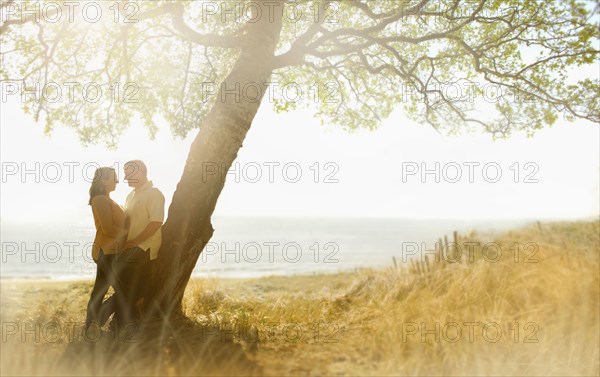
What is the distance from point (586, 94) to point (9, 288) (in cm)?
1154

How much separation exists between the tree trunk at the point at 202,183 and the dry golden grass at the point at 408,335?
613mm

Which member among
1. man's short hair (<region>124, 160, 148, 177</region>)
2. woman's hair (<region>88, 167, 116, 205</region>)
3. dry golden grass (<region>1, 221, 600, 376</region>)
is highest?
man's short hair (<region>124, 160, 148, 177</region>)

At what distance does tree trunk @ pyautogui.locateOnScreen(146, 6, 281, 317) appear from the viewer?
24.2 ft

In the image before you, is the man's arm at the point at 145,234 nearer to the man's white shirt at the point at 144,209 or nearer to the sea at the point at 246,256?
the man's white shirt at the point at 144,209

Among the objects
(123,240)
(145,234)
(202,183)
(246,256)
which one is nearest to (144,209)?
(145,234)

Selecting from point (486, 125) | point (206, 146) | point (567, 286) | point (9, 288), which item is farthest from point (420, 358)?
point (9, 288)

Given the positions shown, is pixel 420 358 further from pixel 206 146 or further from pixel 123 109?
pixel 123 109

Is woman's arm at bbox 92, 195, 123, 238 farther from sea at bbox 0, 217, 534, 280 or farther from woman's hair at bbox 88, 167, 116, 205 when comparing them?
sea at bbox 0, 217, 534, 280

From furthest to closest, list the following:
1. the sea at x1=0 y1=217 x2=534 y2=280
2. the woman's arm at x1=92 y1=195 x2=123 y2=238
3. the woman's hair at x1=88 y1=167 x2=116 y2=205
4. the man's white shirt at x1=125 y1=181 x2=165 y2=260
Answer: the sea at x1=0 y1=217 x2=534 y2=280
the man's white shirt at x1=125 y1=181 x2=165 y2=260
the woman's hair at x1=88 y1=167 x2=116 y2=205
the woman's arm at x1=92 y1=195 x2=123 y2=238

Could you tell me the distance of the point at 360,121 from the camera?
12.8 m

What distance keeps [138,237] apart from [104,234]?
1.54ft

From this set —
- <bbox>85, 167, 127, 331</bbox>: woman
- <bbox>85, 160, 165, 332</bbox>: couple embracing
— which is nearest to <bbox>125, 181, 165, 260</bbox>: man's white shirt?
<bbox>85, 160, 165, 332</bbox>: couple embracing

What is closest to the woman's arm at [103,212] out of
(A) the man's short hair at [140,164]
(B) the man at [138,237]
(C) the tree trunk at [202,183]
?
(B) the man at [138,237]

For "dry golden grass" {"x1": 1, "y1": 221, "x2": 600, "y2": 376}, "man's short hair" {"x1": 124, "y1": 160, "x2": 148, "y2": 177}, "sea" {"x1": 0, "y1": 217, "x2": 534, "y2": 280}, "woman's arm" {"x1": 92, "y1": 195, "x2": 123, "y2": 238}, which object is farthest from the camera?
"sea" {"x1": 0, "y1": 217, "x2": 534, "y2": 280}
